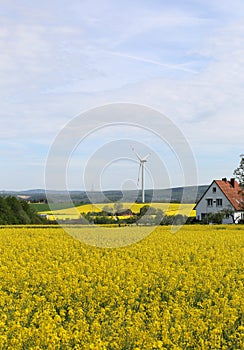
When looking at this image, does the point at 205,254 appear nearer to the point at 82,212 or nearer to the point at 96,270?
the point at 96,270

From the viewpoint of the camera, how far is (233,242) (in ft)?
76.2

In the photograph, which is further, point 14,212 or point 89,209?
point 14,212

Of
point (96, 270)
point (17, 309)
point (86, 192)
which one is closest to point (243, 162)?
point (86, 192)

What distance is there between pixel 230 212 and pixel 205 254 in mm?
44466

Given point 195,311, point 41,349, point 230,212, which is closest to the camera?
point 41,349

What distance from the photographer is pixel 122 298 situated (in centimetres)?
1245

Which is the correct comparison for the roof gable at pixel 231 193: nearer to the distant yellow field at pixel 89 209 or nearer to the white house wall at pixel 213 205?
the white house wall at pixel 213 205

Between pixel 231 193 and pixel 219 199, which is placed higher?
pixel 231 193

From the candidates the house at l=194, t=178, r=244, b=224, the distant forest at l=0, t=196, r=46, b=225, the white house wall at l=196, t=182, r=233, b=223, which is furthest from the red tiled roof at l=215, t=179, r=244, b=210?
the distant forest at l=0, t=196, r=46, b=225

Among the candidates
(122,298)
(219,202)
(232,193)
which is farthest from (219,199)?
(122,298)

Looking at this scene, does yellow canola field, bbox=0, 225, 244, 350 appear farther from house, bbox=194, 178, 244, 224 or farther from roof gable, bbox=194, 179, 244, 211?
house, bbox=194, 178, 244, 224

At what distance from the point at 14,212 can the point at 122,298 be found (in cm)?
2979

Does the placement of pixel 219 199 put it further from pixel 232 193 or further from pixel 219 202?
pixel 232 193

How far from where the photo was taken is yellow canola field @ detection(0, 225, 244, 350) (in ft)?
28.1
